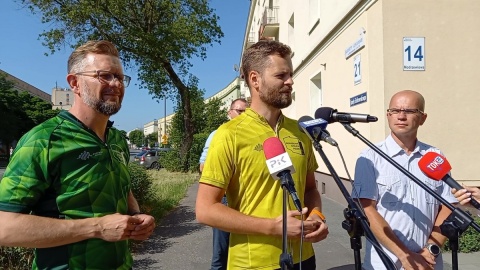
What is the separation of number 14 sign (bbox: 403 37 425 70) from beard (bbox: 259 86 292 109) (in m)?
6.45

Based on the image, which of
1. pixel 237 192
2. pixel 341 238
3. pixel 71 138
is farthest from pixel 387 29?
pixel 71 138

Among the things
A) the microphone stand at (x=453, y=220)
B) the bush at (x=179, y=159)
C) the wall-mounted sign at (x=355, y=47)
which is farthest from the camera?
the bush at (x=179, y=159)

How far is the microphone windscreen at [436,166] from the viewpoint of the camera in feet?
7.55

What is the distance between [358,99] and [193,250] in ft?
16.7

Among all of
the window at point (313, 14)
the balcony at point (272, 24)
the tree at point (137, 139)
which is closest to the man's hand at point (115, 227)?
the window at point (313, 14)

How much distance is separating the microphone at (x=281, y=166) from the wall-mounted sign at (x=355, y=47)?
7.65 m

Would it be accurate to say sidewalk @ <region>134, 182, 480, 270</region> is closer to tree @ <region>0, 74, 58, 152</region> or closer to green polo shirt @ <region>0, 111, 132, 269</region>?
green polo shirt @ <region>0, 111, 132, 269</region>

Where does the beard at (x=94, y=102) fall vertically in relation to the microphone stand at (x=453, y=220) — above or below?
above

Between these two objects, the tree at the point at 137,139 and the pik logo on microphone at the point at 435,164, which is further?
the tree at the point at 137,139

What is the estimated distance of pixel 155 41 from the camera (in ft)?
69.9

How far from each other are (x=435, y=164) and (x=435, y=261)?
27.4 inches

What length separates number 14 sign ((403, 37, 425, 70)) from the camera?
7785 mm

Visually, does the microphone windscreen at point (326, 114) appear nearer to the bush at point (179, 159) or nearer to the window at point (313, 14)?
the window at point (313, 14)

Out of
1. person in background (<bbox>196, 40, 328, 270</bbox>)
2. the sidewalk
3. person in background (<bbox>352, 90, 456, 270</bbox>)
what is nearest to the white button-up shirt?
person in background (<bbox>352, 90, 456, 270</bbox>)
